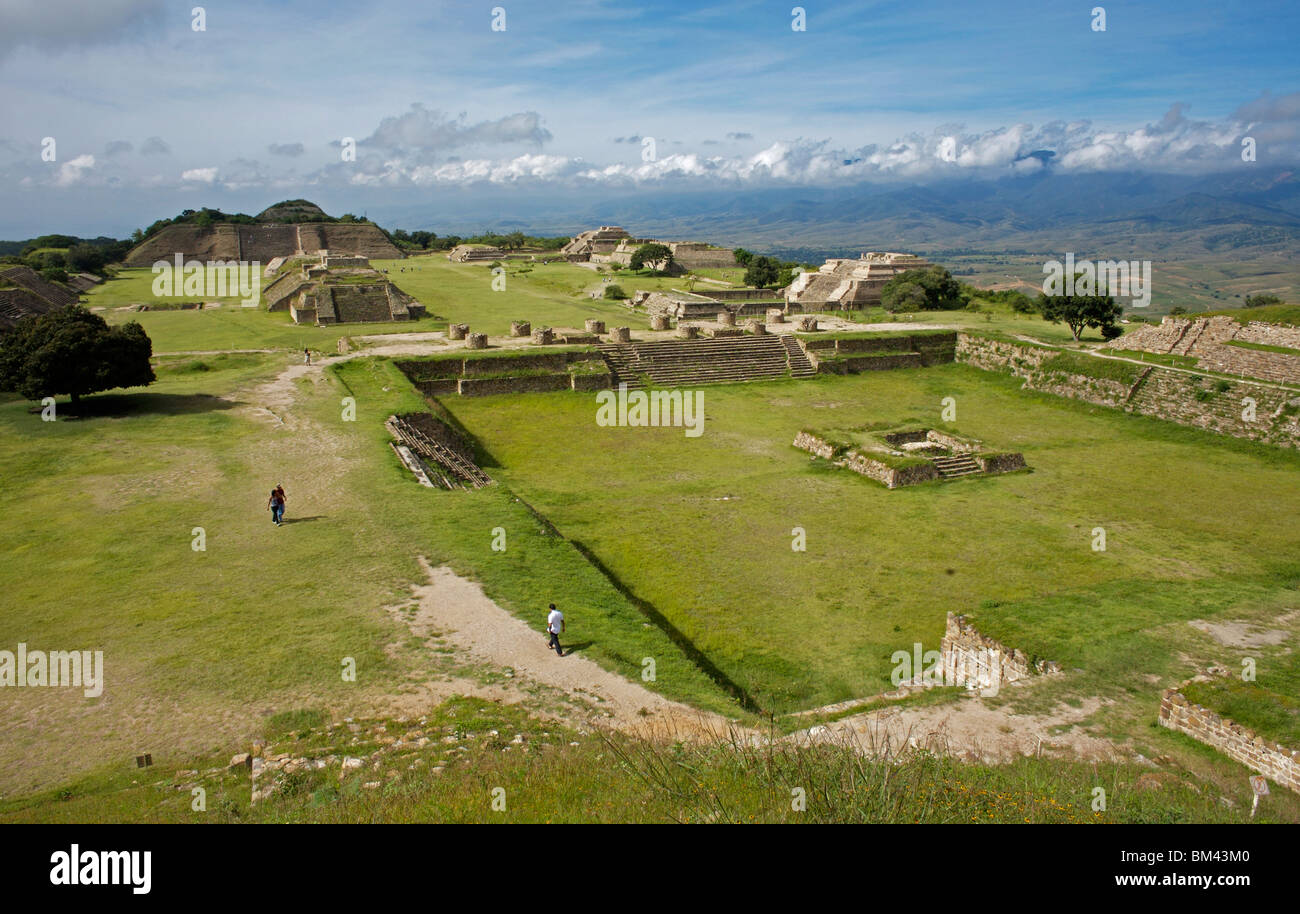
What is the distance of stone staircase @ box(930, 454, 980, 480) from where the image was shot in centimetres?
1841

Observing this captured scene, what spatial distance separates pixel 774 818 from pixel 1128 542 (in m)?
12.4

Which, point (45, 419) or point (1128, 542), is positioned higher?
point (45, 419)

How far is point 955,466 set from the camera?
18.6 meters

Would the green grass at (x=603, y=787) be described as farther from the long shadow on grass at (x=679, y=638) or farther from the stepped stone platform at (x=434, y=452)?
the stepped stone platform at (x=434, y=452)

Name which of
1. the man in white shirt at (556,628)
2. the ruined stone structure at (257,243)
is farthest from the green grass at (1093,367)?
the ruined stone structure at (257,243)

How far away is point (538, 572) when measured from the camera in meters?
11.7

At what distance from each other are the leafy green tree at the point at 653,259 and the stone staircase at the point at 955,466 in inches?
1597

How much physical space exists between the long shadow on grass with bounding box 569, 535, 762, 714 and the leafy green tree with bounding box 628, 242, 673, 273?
4579 cm

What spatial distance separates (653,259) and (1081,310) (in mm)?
32488

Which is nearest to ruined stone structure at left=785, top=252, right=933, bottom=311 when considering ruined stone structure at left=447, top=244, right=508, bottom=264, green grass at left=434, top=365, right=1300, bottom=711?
green grass at left=434, top=365, right=1300, bottom=711
